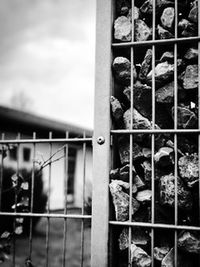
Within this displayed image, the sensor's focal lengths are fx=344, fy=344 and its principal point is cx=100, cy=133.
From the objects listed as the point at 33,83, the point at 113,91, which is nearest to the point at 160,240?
the point at 113,91

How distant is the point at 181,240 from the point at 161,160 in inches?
19.8

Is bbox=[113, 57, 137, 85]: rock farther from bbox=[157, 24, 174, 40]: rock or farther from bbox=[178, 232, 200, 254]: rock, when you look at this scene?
bbox=[178, 232, 200, 254]: rock

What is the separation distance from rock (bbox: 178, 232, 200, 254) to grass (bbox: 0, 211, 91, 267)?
372 centimetres

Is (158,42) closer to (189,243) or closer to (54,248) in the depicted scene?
(189,243)

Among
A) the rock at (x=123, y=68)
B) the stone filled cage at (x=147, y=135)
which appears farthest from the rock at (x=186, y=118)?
the rock at (x=123, y=68)

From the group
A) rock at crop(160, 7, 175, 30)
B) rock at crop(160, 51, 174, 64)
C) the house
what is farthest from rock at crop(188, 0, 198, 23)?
the house

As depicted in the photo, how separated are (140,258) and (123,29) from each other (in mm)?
1551

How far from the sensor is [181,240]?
2.11 metres

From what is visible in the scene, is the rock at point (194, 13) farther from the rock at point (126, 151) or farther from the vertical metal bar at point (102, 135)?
the rock at point (126, 151)

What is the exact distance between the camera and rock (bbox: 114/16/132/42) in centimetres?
243

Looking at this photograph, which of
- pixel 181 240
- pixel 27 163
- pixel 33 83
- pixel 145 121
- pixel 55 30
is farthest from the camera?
pixel 33 83

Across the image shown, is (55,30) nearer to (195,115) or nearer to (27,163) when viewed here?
(27,163)

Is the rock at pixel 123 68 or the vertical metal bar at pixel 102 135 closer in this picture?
the vertical metal bar at pixel 102 135

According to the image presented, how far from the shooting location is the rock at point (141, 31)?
2.40 m
